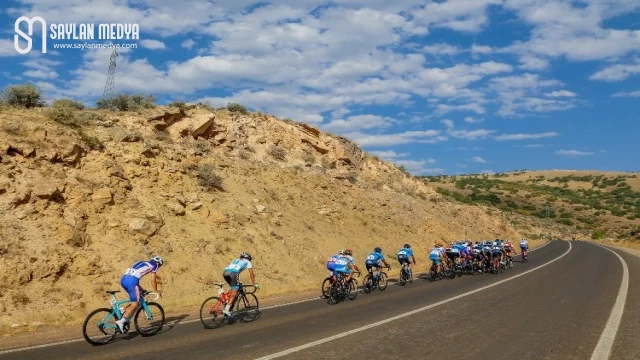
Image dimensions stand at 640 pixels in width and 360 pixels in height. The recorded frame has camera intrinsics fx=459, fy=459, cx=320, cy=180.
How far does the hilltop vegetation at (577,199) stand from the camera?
82.1 meters

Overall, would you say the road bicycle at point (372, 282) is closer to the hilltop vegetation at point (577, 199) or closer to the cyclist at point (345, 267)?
the cyclist at point (345, 267)

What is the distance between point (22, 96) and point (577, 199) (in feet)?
366

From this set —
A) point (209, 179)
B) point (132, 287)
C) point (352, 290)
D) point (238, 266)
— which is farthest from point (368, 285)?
point (209, 179)

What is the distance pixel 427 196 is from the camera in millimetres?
45031

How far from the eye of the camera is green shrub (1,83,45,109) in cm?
2111

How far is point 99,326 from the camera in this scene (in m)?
9.12

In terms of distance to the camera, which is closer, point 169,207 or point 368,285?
point 368,285

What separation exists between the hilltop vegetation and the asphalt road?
175 feet

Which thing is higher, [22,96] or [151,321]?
[22,96]

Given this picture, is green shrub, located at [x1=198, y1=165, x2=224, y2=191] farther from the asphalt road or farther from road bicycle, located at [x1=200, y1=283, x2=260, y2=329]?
road bicycle, located at [x1=200, y1=283, x2=260, y2=329]

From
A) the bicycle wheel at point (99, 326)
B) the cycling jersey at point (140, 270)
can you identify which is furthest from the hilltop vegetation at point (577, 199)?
the bicycle wheel at point (99, 326)

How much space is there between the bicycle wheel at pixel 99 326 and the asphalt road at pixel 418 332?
204 millimetres

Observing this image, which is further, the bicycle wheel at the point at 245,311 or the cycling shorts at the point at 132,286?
the bicycle wheel at the point at 245,311

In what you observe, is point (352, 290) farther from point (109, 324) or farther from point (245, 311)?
point (109, 324)
